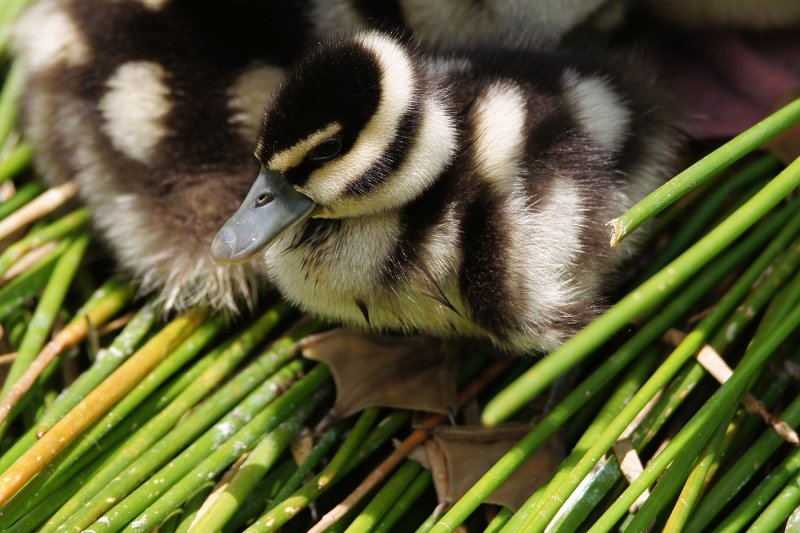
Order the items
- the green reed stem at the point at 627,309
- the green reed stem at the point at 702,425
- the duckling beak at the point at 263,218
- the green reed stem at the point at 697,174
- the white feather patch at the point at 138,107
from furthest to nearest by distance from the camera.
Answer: the white feather patch at the point at 138,107
the duckling beak at the point at 263,218
the green reed stem at the point at 702,425
the green reed stem at the point at 697,174
the green reed stem at the point at 627,309

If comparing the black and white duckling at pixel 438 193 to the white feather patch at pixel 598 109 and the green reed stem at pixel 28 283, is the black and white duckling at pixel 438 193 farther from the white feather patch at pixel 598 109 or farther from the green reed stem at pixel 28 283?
the green reed stem at pixel 28 283

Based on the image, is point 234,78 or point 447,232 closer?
point 447,232

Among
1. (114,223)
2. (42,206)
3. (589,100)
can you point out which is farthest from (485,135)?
(42,206)

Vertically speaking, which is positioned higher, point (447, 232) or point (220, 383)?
point (447, 232)

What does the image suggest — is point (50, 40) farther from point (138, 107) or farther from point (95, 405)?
point (95, 405)

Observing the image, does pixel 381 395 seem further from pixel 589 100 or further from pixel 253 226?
pixel 589 100

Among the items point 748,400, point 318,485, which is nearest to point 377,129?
point 318,485

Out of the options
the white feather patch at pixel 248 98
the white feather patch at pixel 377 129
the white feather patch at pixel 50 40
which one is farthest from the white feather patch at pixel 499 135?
the white feather patch at pixel 50 40
